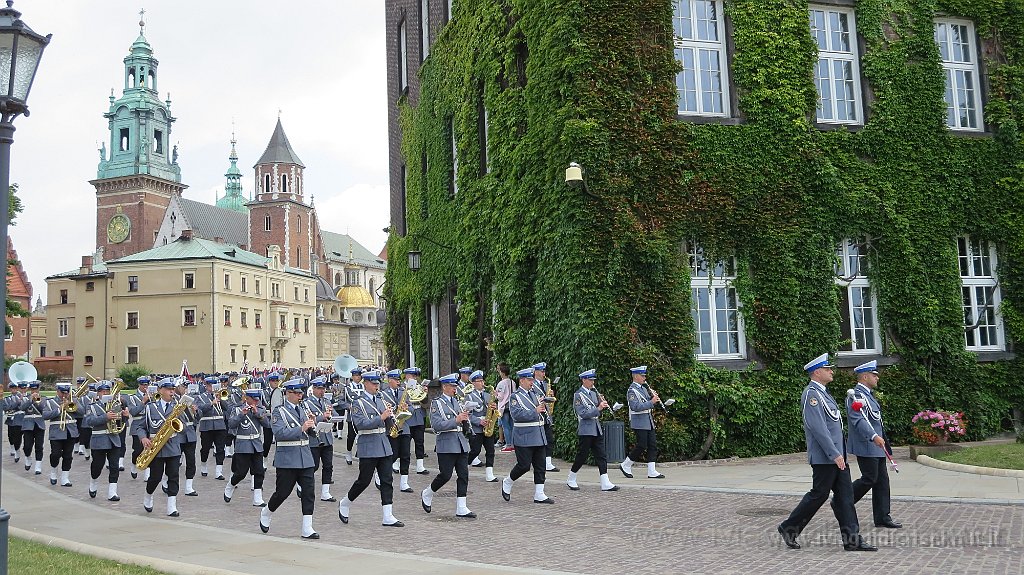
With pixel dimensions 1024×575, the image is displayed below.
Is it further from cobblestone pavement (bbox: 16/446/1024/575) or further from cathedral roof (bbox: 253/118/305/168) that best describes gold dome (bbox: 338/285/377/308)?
cobblestone pavement (bbox: 16/446/1024/575)

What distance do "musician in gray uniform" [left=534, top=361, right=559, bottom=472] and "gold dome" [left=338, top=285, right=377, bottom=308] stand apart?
112579 millimetres

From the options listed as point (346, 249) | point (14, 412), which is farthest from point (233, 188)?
point (14, 412)

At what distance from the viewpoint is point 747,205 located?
18.2 meters

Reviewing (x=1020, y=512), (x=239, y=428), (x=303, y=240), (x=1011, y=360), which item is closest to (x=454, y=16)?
(x=239, y=428)

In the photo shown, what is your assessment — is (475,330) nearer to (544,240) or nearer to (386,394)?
(544,240)

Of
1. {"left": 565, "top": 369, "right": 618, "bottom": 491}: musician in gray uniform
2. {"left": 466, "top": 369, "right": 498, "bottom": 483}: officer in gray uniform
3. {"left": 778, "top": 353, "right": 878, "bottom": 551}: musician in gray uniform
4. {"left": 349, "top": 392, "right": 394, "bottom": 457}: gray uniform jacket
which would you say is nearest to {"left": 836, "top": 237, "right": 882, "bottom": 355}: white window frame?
{"left": 565, "top": 369, "right": 618, "bottom": 491}: musician in gray uniform

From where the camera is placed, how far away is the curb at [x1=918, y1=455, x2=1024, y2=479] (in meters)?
13.4

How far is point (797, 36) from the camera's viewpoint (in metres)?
19.2

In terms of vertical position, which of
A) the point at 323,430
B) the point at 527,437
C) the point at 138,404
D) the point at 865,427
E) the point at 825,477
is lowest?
the point at 825,477

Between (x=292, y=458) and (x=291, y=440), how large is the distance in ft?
0.82

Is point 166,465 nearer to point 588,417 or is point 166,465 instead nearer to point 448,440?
point 448,440

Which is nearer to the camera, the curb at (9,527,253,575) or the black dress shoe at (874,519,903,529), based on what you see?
the curb at (9,527,253,575)

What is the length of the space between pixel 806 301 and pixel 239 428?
11.7 m

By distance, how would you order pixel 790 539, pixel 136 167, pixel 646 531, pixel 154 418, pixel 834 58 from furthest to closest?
1. pixel 136 167
2. pixel 834 58
3. pixel 154 418
4. pixel 646 531
5. pixel 790 539
